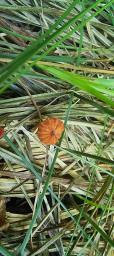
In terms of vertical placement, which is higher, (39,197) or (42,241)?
(39,197)

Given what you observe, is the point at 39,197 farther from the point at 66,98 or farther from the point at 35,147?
the point at 66,98

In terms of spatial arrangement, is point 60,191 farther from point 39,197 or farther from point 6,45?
point 6,45

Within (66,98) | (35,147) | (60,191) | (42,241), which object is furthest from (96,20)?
(42,241)

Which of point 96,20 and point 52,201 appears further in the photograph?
point 96,20

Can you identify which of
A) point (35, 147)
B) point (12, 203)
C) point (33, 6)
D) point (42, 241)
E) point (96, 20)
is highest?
point (33, 6)

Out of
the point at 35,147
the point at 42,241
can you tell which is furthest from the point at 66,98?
the point at 42,241

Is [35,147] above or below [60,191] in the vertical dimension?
above
